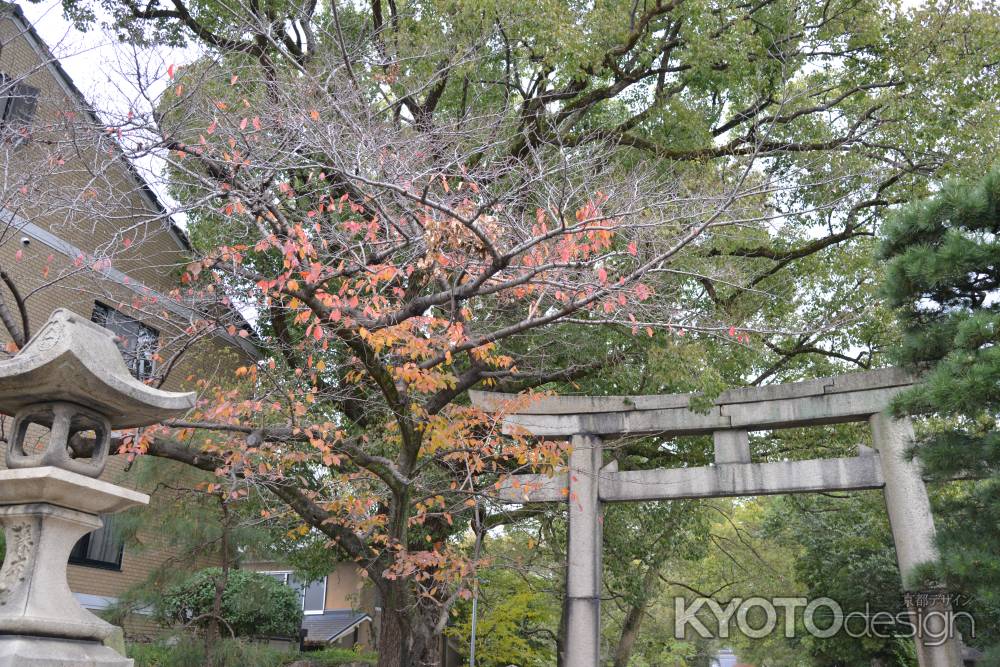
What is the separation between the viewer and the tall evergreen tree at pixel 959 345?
7152mm

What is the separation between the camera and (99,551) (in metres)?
14.7

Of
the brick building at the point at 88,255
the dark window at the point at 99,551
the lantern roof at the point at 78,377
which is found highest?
the brick building at the point at 88,255

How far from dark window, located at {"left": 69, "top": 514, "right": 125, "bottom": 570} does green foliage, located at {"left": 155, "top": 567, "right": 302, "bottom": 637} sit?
230 centimetres

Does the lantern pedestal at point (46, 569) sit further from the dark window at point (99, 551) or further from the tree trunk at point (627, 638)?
the tree trunk at point (627, 638)

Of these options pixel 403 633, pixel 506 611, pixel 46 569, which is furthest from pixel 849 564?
Result: pixel 46 569

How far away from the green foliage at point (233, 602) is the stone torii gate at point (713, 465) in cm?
469

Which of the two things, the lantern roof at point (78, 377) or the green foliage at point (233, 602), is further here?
the green foliage at point (233, 602)

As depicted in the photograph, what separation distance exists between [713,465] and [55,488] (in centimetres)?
884

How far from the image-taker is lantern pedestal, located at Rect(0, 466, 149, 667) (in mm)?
5051

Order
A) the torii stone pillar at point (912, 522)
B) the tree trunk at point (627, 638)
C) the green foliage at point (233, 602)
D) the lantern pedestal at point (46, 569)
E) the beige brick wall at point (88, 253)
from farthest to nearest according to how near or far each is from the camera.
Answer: the tree trunk at point (627, 638), the green foliage at point (233, 602), the beige brick wall at point (88, 253), the torii stone pillar at point (912, 522), the lantern pedestal at point (46, 569)

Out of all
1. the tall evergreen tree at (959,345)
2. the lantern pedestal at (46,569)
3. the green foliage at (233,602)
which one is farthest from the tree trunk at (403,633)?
the tall evergreen tree at (959,345)

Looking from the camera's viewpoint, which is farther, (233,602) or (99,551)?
(99,551)

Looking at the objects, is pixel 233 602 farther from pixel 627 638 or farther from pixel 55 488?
pixel 627 638

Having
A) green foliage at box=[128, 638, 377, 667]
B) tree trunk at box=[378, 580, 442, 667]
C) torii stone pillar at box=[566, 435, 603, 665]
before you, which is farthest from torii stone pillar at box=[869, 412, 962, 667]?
green foliage at box=[128, 638, 377, 667]
